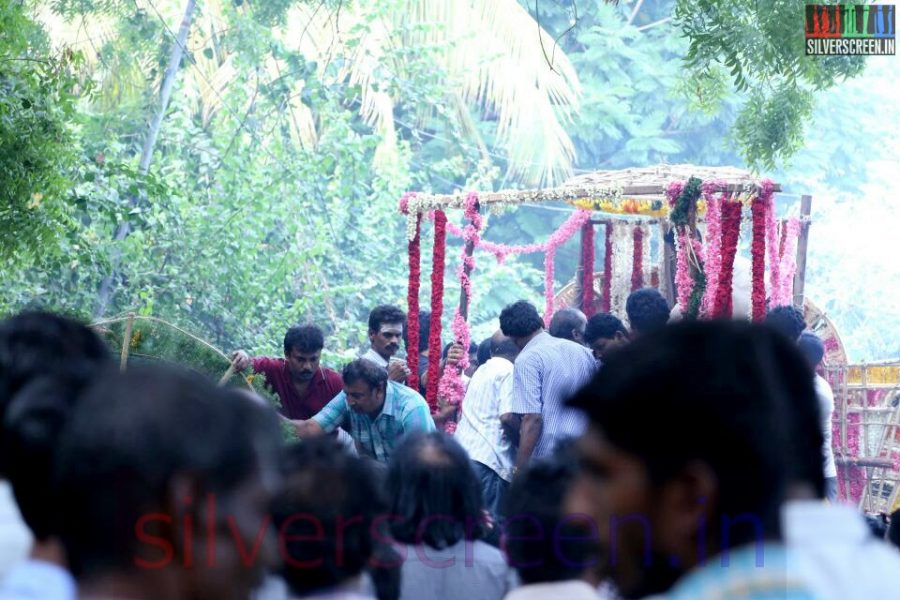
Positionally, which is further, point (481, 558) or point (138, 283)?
point (138, 283)

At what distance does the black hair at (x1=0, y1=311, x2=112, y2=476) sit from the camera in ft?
8.57

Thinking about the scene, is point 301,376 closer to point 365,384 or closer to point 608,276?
point 365,384

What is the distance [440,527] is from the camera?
369 centimetres

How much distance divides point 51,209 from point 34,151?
373mm

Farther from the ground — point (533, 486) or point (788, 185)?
point (788, 185)

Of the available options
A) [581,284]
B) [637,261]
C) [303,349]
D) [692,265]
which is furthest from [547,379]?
[581,284]

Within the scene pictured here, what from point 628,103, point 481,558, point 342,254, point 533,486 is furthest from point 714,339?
point 628,103

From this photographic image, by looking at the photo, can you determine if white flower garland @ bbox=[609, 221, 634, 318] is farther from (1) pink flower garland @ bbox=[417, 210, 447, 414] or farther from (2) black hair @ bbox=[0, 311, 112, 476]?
(2) black hair @ bbox=[0, 311, 112, 476]

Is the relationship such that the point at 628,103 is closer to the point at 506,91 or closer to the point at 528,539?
the point at 506,91

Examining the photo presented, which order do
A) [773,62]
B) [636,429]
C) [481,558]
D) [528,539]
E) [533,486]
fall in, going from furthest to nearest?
[773,62], [481,558], [533,486], [528,539], [636,429]

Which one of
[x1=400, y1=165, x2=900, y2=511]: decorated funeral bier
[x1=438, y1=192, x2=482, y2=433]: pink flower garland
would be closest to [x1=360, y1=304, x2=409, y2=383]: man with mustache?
[x1=400, y1=165, x2=900, y2=511]: decorated funeral bier

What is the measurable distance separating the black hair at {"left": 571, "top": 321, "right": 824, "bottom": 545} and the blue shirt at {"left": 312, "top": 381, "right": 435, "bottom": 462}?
4581 mm

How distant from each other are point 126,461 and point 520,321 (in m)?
5.59

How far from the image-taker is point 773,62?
7.77m
